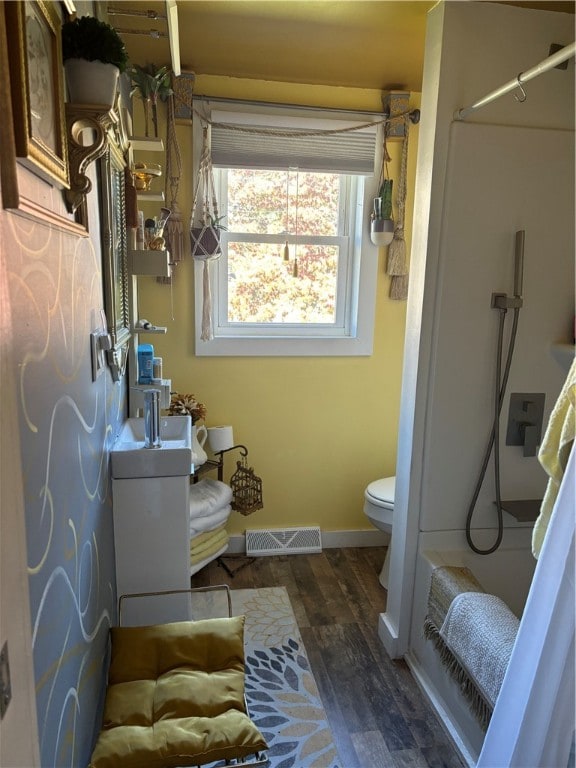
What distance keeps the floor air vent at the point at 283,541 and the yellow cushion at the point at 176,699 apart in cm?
139

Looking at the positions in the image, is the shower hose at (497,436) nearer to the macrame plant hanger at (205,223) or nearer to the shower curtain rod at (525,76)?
the shower curtain rod at (525,76)

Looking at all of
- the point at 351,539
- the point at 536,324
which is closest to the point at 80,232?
the point at 536,324

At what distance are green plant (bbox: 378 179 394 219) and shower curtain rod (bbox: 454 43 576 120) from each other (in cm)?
91

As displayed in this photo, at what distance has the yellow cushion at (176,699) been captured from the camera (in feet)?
3.85

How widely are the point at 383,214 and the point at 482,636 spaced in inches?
78.7

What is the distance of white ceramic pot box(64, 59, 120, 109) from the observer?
107 centimetres

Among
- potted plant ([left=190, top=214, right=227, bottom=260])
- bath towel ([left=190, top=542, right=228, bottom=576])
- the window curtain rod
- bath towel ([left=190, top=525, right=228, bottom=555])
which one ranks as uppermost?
the window curtain rod

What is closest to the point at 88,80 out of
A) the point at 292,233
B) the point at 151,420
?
the point at 151,420

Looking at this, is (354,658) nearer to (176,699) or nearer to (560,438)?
(176,699)

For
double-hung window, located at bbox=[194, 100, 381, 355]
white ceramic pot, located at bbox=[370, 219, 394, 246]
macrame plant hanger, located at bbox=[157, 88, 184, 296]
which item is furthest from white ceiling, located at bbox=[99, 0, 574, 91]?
white ceramic pot, located at bbox=[370, 219, 394, 246]

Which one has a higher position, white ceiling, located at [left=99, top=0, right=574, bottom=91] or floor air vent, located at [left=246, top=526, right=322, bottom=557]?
white ceiling, located at [left=99, top=0, right=574, bottom=91]

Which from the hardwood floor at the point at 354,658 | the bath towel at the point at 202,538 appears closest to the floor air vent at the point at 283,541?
the hardwood floor at the point at 354,658

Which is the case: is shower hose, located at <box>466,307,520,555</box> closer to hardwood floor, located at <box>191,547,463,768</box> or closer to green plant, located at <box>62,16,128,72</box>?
hardwood floor, located at <box>191,547,463,768</box>

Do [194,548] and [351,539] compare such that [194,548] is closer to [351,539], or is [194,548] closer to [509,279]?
[351,539]
